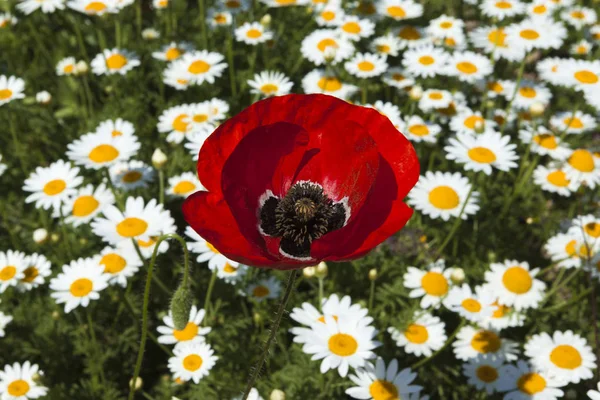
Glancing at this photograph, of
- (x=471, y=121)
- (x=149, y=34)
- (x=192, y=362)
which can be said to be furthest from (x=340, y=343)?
(x=149, y=34)

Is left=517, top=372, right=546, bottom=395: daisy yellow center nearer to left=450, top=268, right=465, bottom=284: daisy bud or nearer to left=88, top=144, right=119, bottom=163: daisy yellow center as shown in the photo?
left=450, top=268, right=465, bottom=284: daisy bud

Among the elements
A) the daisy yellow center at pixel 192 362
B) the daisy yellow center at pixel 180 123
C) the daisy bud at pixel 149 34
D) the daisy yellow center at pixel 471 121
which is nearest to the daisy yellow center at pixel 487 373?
the daisy yellow center at pixel 192 362

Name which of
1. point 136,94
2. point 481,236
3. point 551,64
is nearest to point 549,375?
point 481,236

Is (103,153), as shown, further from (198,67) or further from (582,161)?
(582,161)

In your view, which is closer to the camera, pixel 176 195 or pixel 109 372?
pixel 109 372

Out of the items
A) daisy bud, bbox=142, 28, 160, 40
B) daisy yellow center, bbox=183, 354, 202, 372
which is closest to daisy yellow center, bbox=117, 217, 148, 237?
daisy yellow center, bbox=183, 354, 202, 372

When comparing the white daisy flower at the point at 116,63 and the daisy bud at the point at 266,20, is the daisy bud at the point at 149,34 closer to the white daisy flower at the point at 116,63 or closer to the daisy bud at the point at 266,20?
the white daisy flower at the point at 116,63

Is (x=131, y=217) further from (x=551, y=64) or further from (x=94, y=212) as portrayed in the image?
(x=551, y=64)
